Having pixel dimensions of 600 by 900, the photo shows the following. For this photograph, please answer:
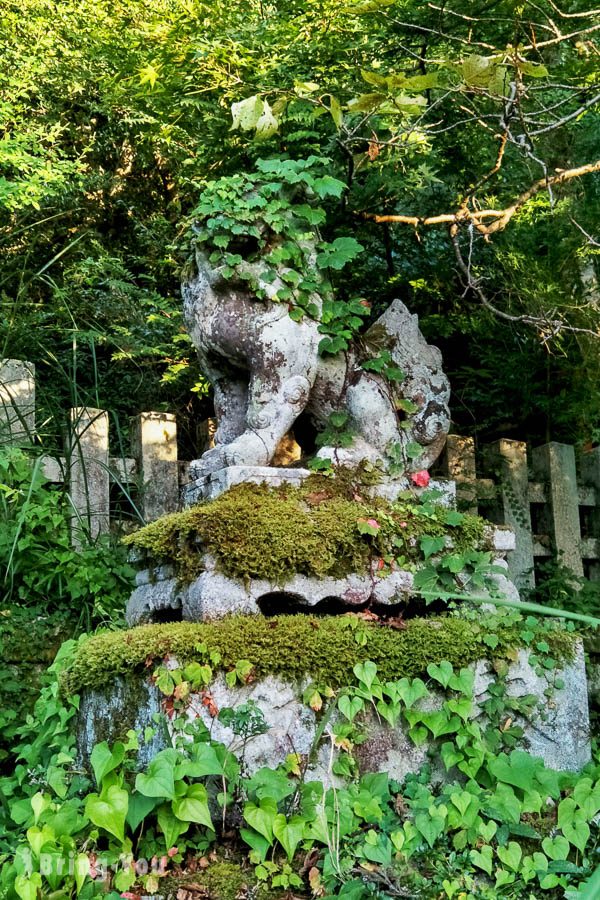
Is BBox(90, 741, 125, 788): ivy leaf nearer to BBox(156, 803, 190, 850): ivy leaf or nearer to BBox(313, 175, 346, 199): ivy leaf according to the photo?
BBox(156, 803, 190, 850): ivy leaf

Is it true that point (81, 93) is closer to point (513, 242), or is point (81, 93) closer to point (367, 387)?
point (513, 242)

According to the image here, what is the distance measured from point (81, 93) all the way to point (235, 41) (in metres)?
3.57

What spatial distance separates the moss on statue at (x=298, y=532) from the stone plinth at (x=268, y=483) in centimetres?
4

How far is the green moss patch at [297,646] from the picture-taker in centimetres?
248

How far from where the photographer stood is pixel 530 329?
5.24m

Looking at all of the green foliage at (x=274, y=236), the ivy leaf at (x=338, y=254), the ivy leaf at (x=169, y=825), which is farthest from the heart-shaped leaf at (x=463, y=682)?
Result: the ivy leaf at (x=338, y=254)

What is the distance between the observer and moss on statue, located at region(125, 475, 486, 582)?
8.91ft

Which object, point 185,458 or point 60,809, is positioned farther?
point 185,458

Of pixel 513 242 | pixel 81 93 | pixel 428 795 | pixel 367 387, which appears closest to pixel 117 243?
pixel 81 93

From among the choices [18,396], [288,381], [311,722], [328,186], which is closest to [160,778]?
[311,722]

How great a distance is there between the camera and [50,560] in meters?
4.06

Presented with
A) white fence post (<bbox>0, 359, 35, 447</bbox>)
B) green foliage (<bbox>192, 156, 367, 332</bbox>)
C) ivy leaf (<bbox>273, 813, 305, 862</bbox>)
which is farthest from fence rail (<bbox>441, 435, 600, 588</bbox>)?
ivy leaf (<bbox>273, 813, 305, 862</bbox>)

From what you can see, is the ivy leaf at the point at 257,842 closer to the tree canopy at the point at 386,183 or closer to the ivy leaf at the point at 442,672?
the ivy leaf at the point at 442,672

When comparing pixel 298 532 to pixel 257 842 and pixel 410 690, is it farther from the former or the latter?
pixel 257 842
